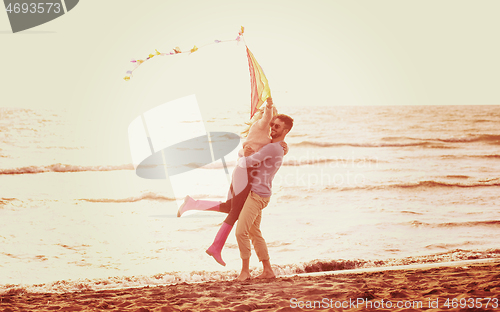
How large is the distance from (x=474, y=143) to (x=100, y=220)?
14.6m

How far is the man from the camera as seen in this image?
162 inches

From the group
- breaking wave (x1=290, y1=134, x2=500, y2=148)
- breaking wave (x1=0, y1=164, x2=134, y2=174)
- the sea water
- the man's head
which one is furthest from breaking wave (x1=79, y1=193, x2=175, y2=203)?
breaking wave (x1=290, y1=134, x2=500, y2=148)

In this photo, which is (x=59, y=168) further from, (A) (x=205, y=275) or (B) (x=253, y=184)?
(B) (x=253, y=184)

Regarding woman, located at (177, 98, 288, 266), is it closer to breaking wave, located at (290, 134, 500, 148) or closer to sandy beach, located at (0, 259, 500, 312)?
sandy beach, located at (0, 259, 500, 312)

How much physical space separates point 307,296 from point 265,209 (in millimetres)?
4713

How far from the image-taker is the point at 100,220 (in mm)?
7793

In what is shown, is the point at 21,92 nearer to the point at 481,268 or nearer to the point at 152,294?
the point at 152,294

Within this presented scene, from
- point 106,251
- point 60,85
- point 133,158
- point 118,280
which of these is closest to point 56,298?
point 118,280

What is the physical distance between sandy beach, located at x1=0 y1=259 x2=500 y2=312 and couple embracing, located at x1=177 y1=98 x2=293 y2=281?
1.19 feet

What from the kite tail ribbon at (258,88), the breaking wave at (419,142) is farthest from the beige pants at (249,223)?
the breaking wave at (419,142)

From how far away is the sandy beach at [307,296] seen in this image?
126 inches

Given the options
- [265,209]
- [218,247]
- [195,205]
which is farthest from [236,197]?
[265,209]

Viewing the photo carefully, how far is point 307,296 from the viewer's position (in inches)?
138

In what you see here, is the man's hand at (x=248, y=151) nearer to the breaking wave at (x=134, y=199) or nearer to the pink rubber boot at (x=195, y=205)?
the pink rubber boot at (x=195, y=205)
